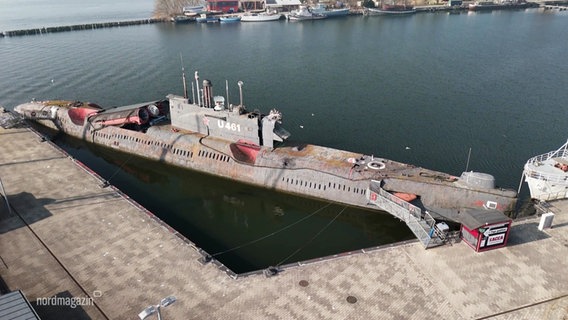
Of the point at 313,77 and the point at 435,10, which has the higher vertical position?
the point at 435,10

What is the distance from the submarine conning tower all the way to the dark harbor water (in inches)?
208

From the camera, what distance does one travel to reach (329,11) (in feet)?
567

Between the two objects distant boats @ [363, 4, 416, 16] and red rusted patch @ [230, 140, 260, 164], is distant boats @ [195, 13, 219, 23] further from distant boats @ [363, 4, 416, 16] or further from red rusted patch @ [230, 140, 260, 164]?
red rusted patch @ [230, 140, 260, 164]

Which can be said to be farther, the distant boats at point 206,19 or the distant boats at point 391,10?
the distant boats at point 391,10

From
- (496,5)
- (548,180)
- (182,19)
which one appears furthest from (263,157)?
(496,5)

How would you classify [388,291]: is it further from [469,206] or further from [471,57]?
[471,57]

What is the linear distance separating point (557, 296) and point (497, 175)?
20522mm

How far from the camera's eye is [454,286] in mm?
24219

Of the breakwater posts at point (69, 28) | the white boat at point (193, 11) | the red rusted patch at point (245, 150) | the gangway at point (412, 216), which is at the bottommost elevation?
the gangway at point (412, 216)

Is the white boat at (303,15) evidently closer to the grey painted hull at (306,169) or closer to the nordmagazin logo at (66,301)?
the grey painted hull at (306,169)

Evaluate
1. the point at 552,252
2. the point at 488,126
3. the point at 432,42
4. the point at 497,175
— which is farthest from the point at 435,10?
the point at 552,252

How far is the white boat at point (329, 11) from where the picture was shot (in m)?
169

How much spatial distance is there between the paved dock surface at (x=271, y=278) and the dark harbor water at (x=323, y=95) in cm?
519

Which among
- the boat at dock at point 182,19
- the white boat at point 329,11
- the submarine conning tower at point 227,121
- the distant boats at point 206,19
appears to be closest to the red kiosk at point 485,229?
the submarine conning tower at point 227,121
